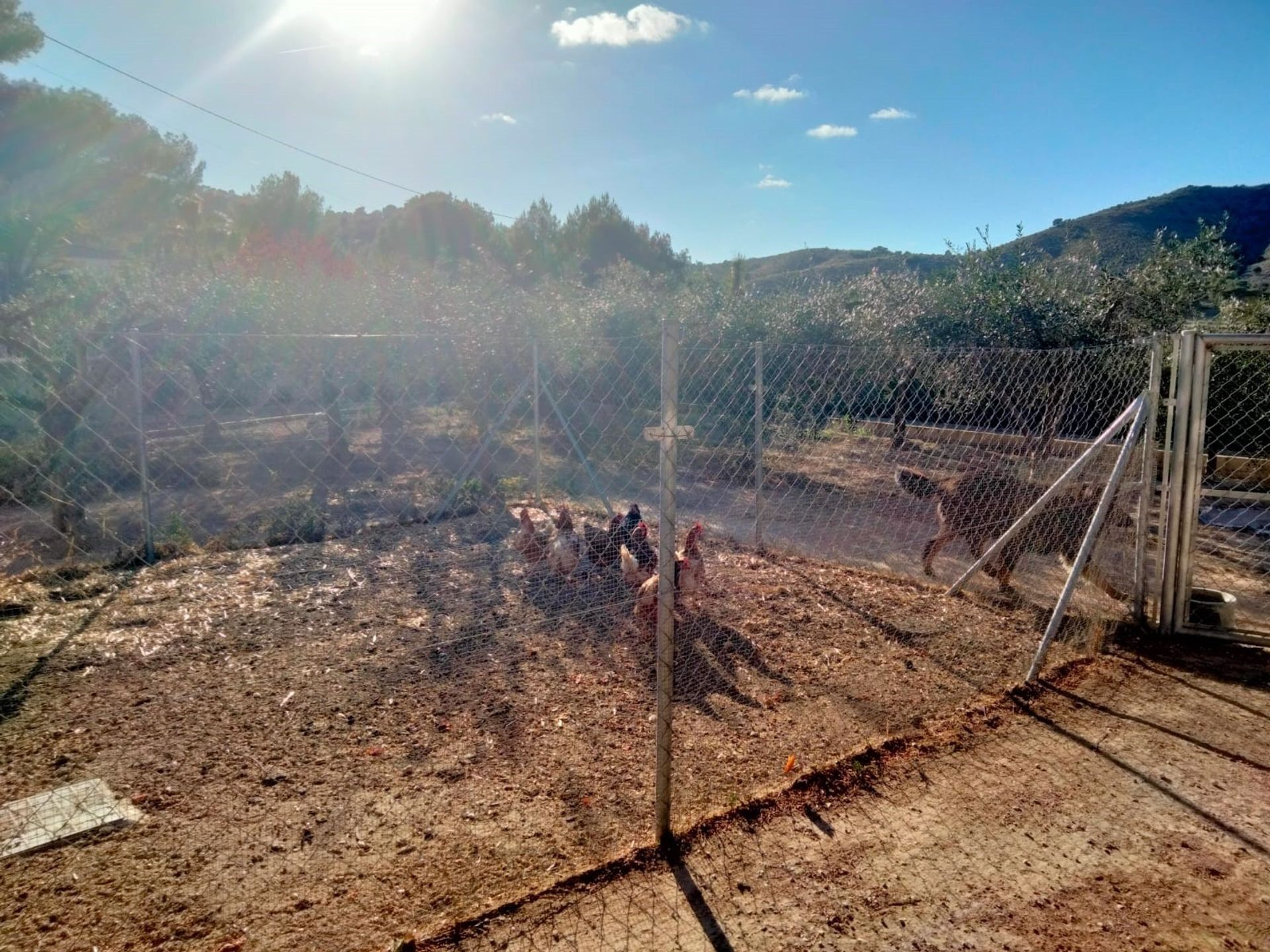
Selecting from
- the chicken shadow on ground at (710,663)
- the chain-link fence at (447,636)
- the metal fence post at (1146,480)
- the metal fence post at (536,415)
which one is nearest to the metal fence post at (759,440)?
the chain-link fence at (447,636)

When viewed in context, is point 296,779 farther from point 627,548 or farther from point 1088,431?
point 1088,431

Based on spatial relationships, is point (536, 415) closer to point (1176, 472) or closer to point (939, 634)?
point (939, 634)

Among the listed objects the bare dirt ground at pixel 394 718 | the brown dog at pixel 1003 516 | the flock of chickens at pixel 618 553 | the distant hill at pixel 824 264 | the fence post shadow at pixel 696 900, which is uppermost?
the distant hill at pixel 824 264

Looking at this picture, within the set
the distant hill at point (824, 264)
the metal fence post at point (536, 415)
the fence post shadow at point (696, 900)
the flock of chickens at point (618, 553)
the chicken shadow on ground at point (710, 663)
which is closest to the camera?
the fence post shadow at point (696, 900)

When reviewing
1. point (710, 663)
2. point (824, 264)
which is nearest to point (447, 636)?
point (710, 663)

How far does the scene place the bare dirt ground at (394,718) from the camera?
2.26 m

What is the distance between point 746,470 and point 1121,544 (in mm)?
5632

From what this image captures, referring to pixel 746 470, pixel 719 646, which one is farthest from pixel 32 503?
pixel 746 470

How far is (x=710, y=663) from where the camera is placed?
405 cm

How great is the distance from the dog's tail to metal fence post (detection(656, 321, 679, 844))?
403 cm

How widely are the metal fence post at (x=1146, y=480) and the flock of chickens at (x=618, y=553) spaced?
279 centimetres

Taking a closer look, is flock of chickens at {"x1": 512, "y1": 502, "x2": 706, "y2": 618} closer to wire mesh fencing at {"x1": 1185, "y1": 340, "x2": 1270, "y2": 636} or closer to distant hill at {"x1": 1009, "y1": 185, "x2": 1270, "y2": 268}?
wire mesh fencing at {"x1": 1185, "y1": 340, "x2": 1270, "y2": 636}

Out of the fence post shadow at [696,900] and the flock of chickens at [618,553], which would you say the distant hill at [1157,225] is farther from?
the fence post shadow at [696,900]

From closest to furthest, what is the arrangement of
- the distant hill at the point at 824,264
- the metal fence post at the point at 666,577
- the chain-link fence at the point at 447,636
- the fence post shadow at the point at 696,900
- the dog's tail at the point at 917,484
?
the fence post shadow at the point at 696,900 → the metal fence post at the point at 666,577 → the chain-link fence at the point at 447,636 → the dog's tail at the point at 917,484 → the distant hill at the point at 824,264
